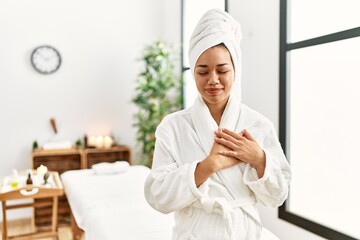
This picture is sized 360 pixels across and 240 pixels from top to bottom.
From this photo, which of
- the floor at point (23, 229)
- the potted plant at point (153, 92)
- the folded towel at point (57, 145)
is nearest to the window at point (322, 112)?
the potted plant at point (153, 92)

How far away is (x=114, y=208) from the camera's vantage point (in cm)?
227

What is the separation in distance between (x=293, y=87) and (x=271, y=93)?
171 millimetres

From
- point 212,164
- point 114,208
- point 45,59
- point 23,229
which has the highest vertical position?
point 45,59

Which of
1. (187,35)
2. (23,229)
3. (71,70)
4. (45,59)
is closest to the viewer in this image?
(23,229)

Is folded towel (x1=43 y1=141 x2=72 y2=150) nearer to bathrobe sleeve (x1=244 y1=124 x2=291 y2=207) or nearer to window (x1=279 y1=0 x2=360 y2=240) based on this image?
window (x1=279 y1=0 x2=360 y2=240)

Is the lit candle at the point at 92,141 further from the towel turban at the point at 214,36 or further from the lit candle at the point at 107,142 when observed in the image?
the towel turban at the point at 214,36

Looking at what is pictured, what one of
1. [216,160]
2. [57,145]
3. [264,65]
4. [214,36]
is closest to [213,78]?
[214,36]

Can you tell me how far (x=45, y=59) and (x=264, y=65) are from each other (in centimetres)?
249

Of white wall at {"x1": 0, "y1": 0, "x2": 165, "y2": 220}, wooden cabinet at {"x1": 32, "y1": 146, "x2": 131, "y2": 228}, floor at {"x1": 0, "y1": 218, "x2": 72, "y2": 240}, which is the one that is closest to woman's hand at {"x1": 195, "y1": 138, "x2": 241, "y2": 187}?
floor at {"x1": 0, "y1": 218, "x2": 72, "y2": 240}

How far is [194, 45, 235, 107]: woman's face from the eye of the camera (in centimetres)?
101

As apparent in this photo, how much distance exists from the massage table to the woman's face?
1.02 meters

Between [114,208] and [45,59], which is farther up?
[45,59]

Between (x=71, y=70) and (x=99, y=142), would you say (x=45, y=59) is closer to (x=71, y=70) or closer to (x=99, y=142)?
(x=71, y=70)

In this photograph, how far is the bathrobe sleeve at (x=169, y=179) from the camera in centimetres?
96
